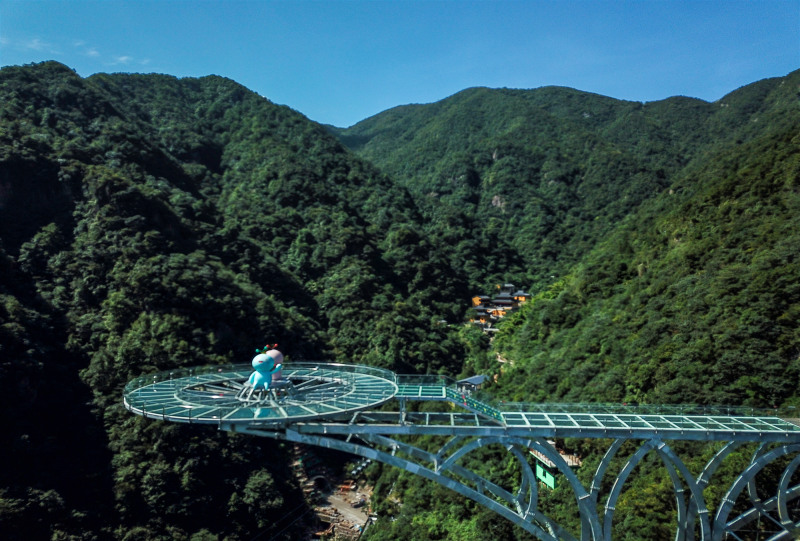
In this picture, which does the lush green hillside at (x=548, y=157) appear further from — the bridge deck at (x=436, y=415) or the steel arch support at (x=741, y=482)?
the steel arch support at (x=741, y=482)

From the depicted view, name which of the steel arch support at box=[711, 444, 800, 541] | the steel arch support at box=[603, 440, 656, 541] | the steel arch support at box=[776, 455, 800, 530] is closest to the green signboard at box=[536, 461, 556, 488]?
the steel arch support at box=[603, 440, 656, 541]

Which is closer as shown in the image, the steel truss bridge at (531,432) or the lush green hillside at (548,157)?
the steel truss bridge at (531,432)

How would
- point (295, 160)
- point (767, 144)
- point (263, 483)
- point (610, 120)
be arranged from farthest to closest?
point (610, 120)
point (295, 160)
point (767, 144)
point (263, 483)

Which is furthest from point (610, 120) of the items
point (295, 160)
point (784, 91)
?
point (295, 160)

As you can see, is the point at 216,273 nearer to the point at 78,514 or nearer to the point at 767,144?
the point at 78,514

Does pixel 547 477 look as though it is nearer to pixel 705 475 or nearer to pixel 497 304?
pixel 705 475

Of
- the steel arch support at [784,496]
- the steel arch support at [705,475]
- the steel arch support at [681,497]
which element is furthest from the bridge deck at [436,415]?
the steel arch support at [784,496]
